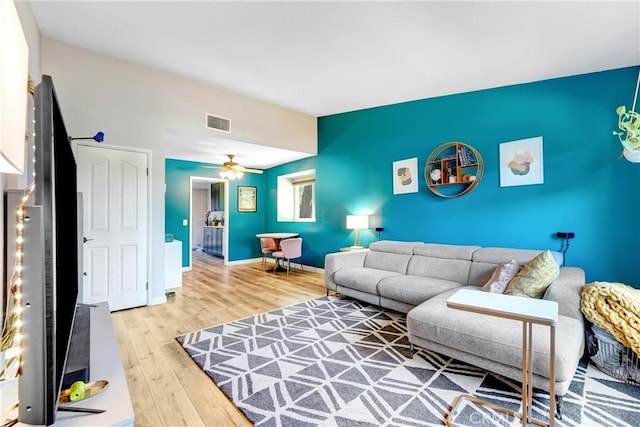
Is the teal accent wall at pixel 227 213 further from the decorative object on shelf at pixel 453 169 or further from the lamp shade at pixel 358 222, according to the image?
the decorative object on shelf at pixel 453 169

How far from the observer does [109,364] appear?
3.78 feet

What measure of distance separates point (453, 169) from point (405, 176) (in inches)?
27.5

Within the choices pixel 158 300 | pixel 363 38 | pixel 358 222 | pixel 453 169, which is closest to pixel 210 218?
pixel 158 300

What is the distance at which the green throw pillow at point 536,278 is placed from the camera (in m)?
2.33

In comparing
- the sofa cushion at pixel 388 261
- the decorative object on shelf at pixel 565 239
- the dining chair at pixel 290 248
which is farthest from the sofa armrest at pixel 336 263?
the decorative object on shelf at pixel 565 239

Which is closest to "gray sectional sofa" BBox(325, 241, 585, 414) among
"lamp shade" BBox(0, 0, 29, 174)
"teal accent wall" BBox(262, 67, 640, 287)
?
"teal accent wall" BBox(262, 67, 640, 287)

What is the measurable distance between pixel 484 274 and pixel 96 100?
4.71 meters

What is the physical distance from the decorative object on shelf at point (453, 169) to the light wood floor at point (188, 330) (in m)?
2.27

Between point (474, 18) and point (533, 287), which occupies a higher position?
point (474, 18)

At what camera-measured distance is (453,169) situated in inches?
148

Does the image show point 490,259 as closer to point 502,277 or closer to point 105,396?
point 502,277

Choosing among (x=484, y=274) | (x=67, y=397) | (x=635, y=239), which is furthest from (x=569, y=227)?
(x=67, y=397)

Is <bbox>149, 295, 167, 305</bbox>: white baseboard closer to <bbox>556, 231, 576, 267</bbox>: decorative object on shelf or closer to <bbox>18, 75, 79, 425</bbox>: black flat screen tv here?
<bbox>18, 75, 79, 425</bbox>: black flat screen tv

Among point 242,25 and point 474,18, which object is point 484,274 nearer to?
point 474,18
